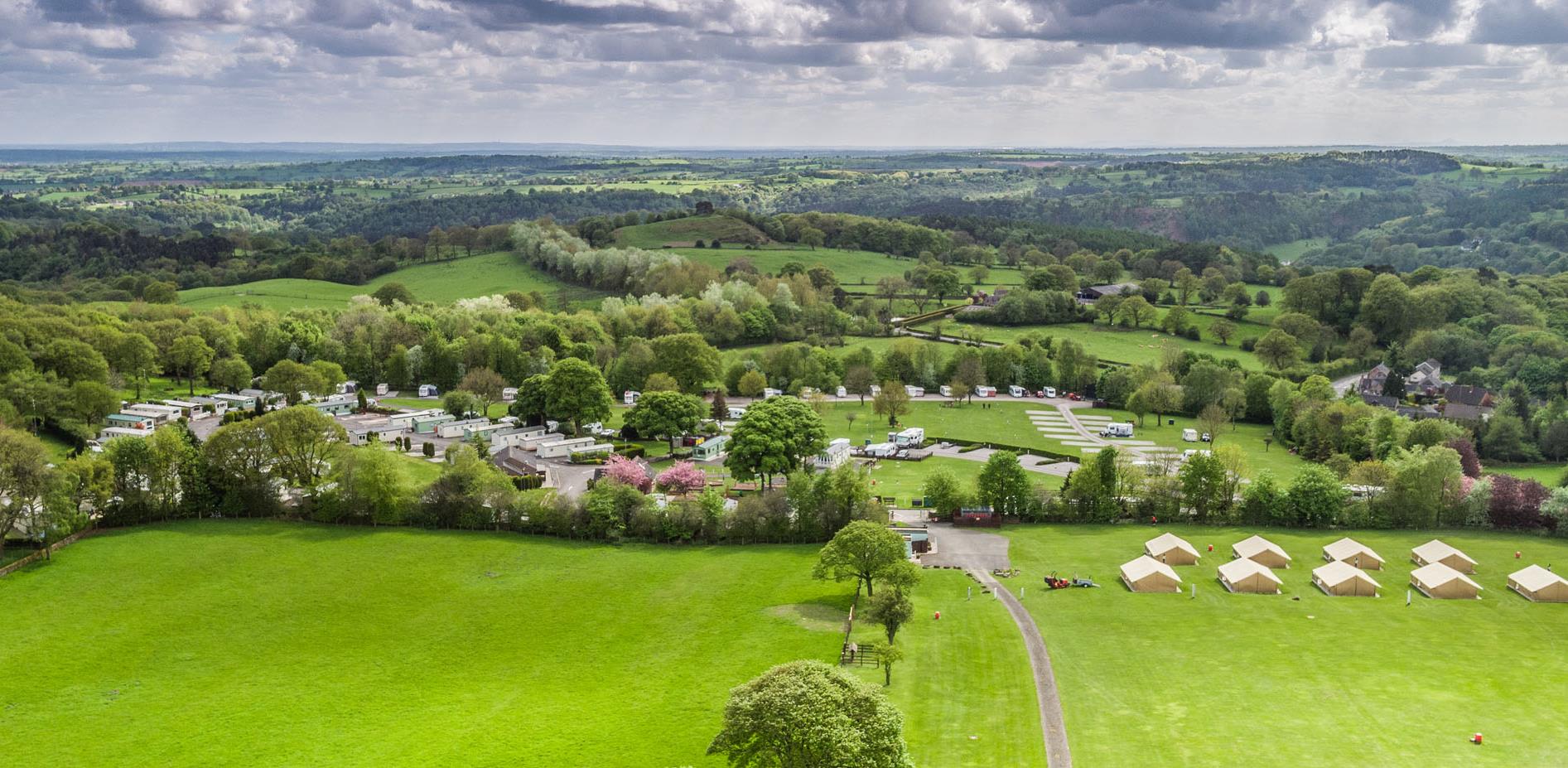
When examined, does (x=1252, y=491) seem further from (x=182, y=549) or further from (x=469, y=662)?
(x=182, y=549)

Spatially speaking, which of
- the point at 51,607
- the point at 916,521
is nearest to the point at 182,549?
the point at 51,607

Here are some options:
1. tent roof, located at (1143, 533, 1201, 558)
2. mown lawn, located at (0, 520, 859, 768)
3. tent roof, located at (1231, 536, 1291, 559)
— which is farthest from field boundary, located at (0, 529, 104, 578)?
tent roof, located at (1231, 536, 1291, 559)

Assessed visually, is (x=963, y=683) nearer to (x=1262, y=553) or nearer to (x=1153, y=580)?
(x=1153, y=580)

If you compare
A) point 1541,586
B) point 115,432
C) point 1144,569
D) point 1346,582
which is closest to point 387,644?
point 1144,569

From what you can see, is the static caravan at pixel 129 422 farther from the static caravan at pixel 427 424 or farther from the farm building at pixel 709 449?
the farm building at pixel 709 449

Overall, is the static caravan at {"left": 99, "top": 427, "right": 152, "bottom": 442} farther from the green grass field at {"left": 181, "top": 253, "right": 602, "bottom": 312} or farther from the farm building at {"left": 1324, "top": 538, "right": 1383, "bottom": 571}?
the farm building at {"left": 1324, "top": 538, "right": 1383, "bottom": 571}

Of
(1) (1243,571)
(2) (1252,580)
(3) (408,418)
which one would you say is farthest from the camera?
(3) (408,418)

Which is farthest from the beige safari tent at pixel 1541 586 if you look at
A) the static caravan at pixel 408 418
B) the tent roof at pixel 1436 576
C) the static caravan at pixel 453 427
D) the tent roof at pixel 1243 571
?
the static caravan at pixel 408 418
